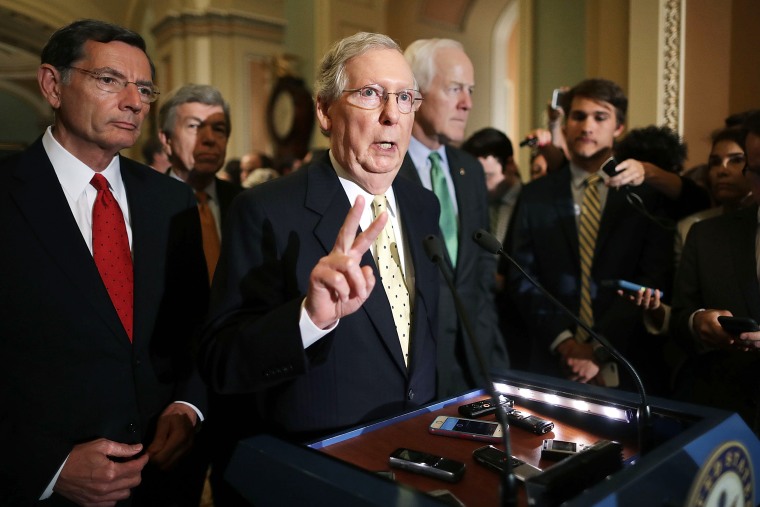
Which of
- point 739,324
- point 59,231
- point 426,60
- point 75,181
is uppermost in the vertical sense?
point 426,60

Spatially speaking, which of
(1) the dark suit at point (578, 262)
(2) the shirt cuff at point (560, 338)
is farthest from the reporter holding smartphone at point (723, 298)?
(2) the shirt cuff at point (560, 338)

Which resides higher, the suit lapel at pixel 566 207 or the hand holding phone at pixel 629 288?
the suit lapel at pixel 566 207

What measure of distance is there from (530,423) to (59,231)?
971 millimetres

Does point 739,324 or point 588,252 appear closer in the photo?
point 739,324

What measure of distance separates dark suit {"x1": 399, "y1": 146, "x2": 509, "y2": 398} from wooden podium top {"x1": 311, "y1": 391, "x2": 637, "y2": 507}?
2.09 feet

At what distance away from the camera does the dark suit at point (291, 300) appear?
46.4 inches

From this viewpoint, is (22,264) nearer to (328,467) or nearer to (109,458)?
(109,458)

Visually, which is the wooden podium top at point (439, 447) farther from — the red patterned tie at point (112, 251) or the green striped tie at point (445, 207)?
the green striped tie at point (445, 207)

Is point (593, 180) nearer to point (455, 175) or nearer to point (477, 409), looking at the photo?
point (455, 175)

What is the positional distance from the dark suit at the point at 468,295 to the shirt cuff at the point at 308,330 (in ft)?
2.33

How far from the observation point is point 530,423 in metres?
1.04

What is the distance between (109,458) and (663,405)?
104 centimetres

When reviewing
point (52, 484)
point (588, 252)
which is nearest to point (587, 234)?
point (588, 252)

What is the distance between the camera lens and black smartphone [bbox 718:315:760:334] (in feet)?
4.59
